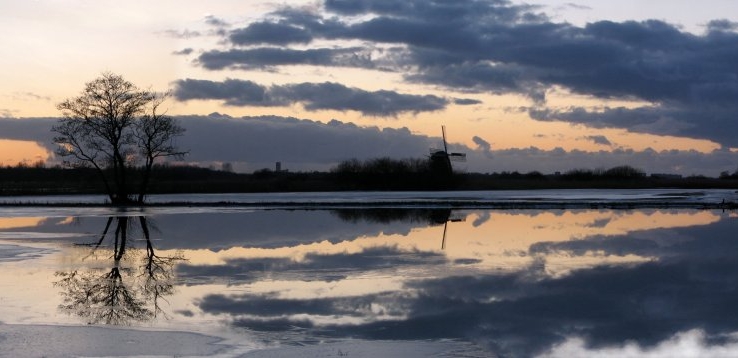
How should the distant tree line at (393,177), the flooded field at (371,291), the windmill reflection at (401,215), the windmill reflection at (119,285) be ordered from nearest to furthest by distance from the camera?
the flooded field at (371,291)
the windmill reflection at (119,285)
the windmill reflection at (401,215)
the distant tree line at (393,177)

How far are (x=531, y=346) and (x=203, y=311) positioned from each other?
17.4 ft

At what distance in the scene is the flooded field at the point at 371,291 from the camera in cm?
1071

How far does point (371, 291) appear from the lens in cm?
1495

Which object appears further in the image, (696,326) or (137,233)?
(137,233)

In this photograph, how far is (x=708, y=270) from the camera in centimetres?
1834

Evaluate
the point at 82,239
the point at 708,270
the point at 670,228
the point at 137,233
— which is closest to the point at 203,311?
the point at 708,270

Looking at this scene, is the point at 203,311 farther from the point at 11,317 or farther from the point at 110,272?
the point at 110,272

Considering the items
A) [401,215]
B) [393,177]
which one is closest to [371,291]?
[401,215]

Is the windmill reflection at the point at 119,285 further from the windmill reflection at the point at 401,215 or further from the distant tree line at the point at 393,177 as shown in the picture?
the distant tree line at the point at 393,177

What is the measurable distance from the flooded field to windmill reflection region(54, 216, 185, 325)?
0.13ft

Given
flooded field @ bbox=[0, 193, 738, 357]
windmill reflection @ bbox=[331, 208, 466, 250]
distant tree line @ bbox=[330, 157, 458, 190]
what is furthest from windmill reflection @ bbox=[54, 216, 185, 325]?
distant tree line @ bbox=[330, 157, 458, 190]

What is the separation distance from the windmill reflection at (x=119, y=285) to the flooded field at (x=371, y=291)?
0.04 metres

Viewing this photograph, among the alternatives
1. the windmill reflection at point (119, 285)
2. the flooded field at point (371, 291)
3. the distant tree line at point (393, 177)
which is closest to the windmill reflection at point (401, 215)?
the flooded field at point (371, 291)

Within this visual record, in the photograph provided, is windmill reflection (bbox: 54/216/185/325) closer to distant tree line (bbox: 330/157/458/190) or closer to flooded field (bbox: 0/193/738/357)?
flooded field (bbox: 0/193/738/357)
